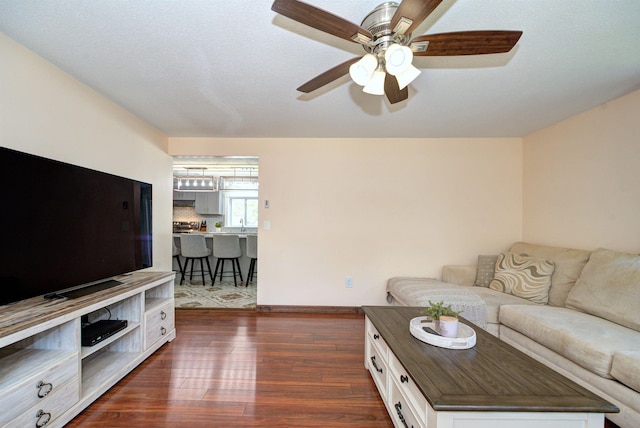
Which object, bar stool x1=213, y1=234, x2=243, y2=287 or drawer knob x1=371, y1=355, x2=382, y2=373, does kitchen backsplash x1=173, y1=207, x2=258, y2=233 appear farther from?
drawer knob x1=371, y1=355, x2=382, y2=373

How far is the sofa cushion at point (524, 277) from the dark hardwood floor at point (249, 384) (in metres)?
1.58

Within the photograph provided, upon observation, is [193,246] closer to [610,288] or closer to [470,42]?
[470,42]

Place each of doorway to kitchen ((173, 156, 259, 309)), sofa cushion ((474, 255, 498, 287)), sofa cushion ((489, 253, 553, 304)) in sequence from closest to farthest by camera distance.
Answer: sofa cushion ((489, 253, 553, 304))
sofa cushion ((474, 255, 498, 287))
doorway to kitchen ((173, 156, 259, 309))

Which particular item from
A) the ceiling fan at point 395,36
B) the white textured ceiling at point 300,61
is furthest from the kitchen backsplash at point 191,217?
the ceiling fan at point 395,36

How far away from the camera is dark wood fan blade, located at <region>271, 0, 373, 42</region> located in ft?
3.24

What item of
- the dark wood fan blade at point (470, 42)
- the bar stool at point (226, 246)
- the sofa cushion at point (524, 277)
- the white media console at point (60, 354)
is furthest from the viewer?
the bar stool at point (226, 246)

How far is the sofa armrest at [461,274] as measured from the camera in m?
3.04

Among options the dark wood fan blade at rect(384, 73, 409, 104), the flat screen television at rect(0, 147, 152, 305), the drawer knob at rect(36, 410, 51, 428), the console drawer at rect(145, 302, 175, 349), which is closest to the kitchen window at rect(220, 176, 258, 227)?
the console drawer at rect(145, 302, 175, 349)

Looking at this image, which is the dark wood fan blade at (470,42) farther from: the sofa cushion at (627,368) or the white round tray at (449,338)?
the sofa cushion at (627,368)

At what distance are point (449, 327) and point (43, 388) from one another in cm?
214

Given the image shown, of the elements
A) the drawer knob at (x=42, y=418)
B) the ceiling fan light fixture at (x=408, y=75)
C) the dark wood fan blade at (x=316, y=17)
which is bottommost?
the drawer knob at (x=42, y=418)

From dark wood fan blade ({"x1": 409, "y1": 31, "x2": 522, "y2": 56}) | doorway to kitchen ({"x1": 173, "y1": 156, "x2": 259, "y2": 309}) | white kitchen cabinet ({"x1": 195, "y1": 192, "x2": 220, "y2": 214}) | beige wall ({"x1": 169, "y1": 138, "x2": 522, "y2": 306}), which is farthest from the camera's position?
white kitchen cabinet ({"x1": 195, "y1": 192, "x2": 220, "y2": 214})

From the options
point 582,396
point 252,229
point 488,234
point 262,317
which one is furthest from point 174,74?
Result: point 252,229

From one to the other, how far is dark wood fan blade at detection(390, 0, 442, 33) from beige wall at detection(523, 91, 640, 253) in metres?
2.40
